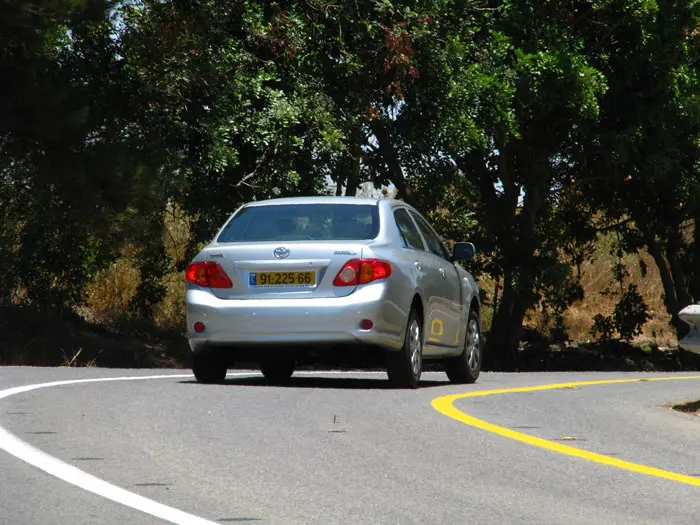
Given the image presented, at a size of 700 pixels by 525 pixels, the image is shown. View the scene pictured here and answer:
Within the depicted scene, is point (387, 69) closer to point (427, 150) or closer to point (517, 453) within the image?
point (427, 150)

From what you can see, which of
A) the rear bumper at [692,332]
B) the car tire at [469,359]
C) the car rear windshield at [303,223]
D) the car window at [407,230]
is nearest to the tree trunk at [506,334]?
the car tire at [469,359]

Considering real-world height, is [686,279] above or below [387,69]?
below

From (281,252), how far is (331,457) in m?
4.44

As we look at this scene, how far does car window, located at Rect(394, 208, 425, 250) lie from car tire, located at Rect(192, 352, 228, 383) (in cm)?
200

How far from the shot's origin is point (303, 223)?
12906 mm

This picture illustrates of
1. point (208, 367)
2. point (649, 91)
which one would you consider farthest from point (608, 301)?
Result: point (208, 367)

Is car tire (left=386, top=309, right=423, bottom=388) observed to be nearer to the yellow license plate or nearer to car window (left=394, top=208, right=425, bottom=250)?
car window (left=394, top=208, right=425, bottom=250)

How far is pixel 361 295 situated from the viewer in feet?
39.1

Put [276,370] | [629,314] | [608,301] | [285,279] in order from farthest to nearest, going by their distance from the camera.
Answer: [608,301] → [629,314] → [276,370] → [285,279]

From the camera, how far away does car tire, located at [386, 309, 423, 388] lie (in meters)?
12.4

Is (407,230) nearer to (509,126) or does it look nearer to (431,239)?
(431,239)

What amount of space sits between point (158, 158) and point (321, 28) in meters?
3.93

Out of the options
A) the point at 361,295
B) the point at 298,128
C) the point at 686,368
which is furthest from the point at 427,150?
the point at 361,295

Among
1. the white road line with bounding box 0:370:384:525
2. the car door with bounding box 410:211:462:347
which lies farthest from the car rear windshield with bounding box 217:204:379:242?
the white road line with bounding box 0:370:384:525
